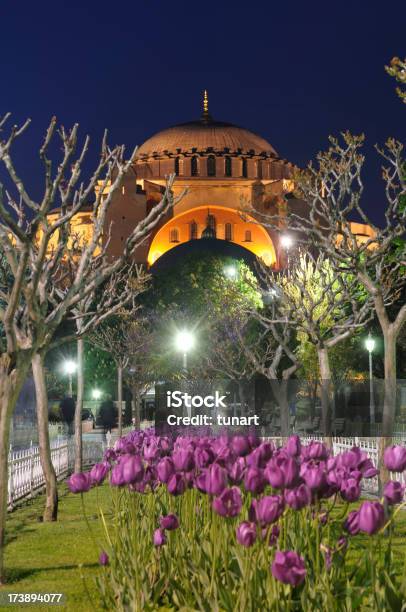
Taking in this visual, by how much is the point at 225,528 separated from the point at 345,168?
481 inches

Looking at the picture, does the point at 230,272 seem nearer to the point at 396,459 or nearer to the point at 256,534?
the point at 396,459

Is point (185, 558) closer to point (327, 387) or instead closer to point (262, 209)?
point (327, 387)

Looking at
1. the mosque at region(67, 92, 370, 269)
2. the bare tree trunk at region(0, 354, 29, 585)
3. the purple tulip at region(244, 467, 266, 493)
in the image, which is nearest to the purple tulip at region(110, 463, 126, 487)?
the purple tulip at region(244, 467, 266, 493)

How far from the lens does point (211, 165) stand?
386 feet

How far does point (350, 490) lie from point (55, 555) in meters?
6.24

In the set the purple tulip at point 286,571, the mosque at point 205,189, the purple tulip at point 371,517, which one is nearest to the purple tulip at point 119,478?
the purple tulip at point 286,571

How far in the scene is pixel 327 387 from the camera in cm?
1802

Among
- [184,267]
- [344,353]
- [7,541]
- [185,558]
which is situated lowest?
[7,541]

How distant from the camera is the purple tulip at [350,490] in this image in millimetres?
4883

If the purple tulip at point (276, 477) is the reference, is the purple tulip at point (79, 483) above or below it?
below

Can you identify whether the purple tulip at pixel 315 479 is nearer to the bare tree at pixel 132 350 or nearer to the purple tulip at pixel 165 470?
the purple tulip at pixel 165 470

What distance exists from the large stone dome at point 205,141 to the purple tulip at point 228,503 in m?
116

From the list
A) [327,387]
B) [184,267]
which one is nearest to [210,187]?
[184,267]

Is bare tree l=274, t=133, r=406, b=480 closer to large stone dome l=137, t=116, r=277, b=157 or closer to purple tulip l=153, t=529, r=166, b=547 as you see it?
purple tulip l=153, t=529, r=166, b=547
